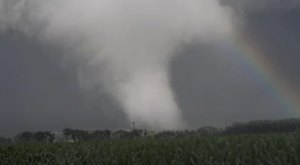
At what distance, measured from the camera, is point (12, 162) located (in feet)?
134

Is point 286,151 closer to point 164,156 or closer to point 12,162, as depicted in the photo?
point 164,156

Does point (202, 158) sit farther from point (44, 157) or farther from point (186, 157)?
point (44, 157)

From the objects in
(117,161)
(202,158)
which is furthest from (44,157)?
(202,158)

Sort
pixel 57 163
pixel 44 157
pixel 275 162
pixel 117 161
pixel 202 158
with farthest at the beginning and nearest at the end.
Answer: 1. pixel 44 157
2. pixel 57 163
3. pixel 117 161
4. pixel 202 158
5. pixel 275 162

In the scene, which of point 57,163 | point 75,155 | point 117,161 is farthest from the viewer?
point 75,155

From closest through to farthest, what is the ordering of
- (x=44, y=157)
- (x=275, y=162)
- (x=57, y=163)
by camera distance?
(x=275, y=162) < (x=57, y=163) < (x=44, y=157)

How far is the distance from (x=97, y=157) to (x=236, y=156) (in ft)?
38.3

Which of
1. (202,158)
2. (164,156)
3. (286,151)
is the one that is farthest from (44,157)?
(286,151)

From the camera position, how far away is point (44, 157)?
40094mm

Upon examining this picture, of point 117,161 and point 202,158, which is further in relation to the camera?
point 117,161

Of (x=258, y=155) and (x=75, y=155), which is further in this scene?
(x=75, y=155)

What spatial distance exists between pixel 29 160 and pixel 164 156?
15316mm

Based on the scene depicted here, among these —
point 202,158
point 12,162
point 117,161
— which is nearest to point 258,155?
point 202,158

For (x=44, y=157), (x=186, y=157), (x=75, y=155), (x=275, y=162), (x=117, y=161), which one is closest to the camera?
(x=275, y=162)
